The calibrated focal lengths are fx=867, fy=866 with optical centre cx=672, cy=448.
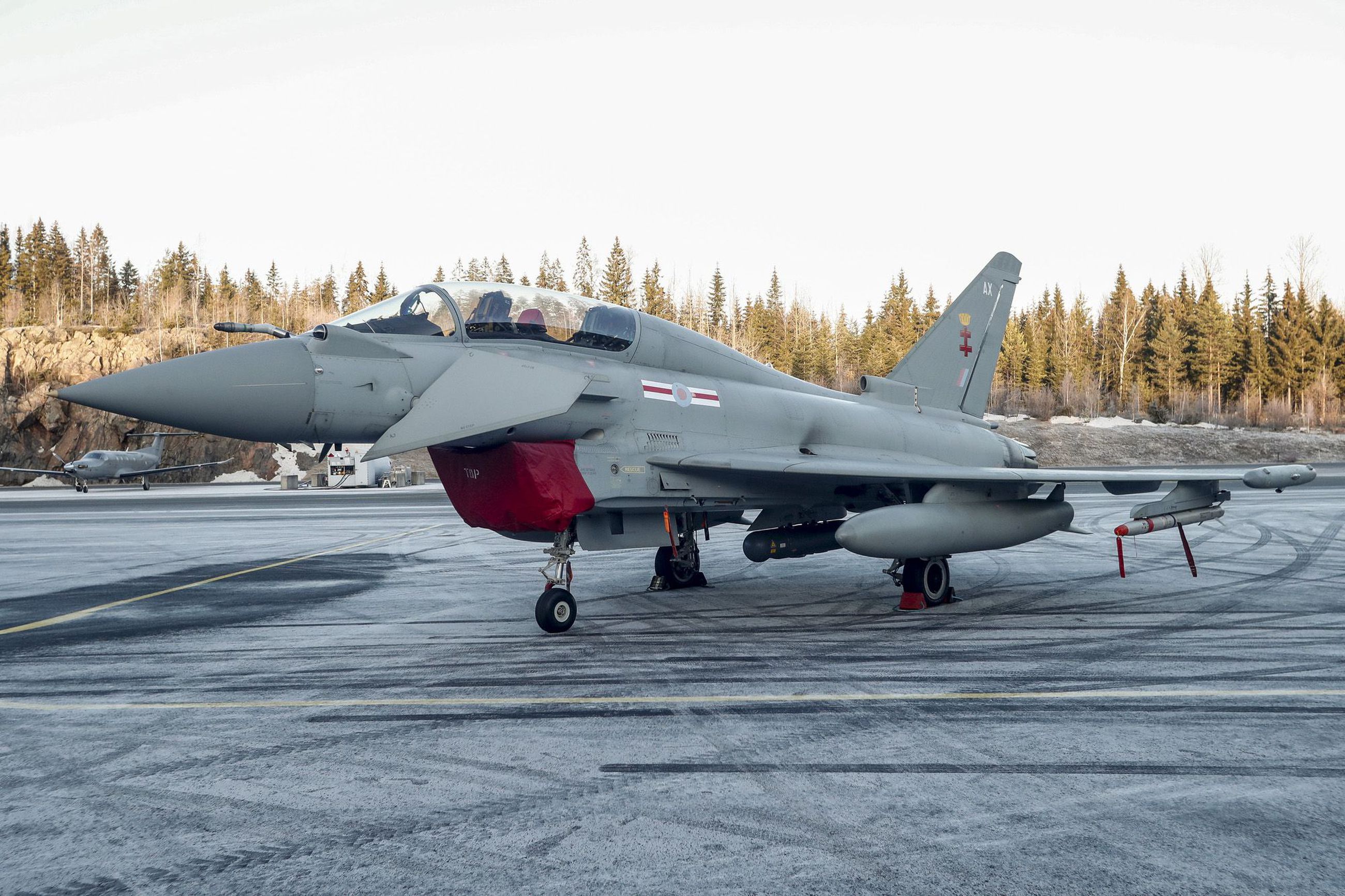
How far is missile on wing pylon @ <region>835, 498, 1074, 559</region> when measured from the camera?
27.7 feet

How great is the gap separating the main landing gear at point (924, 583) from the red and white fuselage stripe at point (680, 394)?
111 inches

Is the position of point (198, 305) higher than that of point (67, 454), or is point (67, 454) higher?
point (198, 305)

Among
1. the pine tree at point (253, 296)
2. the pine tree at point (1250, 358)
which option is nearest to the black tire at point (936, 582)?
the pine tree at point (1250, 358)

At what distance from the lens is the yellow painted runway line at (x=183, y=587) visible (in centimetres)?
884

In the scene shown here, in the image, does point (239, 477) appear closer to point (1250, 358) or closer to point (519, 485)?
point (519, 485)

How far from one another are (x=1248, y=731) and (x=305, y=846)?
4.80 meters

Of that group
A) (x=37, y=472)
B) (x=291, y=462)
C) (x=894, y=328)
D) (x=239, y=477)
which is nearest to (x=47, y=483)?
(x=239, y=477)

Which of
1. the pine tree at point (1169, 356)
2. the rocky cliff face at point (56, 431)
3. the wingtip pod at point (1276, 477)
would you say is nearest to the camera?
the wingtip pod at point (1276, 477)

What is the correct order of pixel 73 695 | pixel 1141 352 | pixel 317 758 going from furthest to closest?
pixel 1141 352
pixel 73 695
pixel 317 758

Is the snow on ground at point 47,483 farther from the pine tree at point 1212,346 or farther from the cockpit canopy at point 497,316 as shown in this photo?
the pine tree at point 1212,346

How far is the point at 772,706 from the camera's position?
17.9ft

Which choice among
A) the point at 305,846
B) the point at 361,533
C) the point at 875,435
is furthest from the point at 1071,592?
the point at 361,533

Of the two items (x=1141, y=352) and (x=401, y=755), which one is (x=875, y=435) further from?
(x=1141, y=352)

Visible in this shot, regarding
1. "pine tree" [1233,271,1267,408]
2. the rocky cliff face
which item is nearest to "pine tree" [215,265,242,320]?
the rocky cliff face
